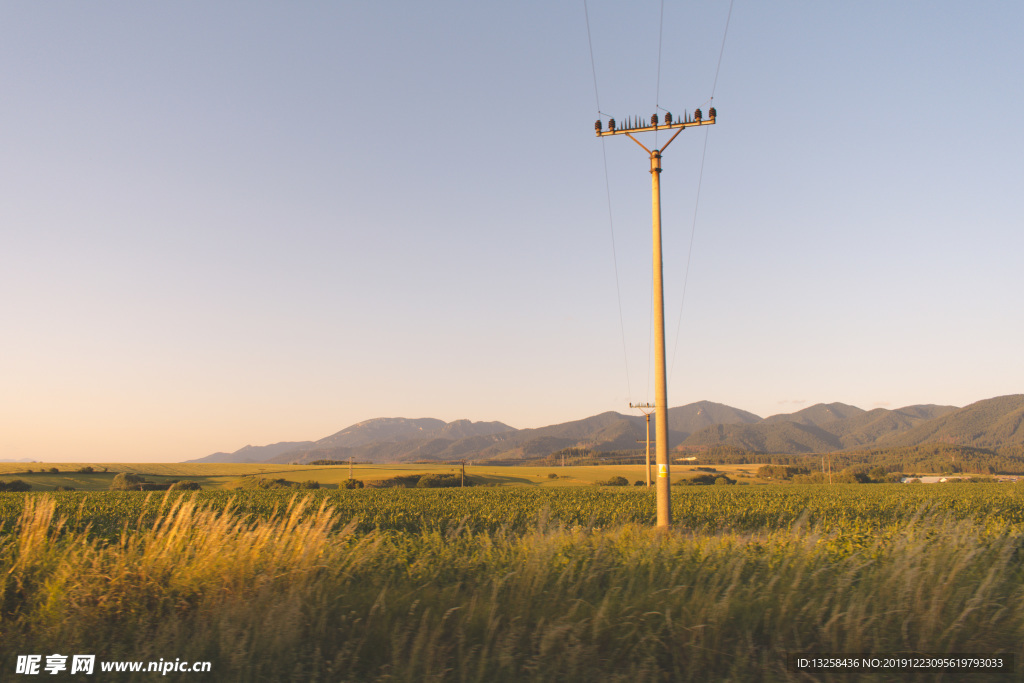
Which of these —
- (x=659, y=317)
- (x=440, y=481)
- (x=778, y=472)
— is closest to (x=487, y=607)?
(x=659, y=317)

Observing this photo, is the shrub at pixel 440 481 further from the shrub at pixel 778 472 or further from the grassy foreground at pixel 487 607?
the grassy foreground at pixel 487 607

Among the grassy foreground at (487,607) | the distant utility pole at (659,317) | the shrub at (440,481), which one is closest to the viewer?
the grassy foreground at (487,607)

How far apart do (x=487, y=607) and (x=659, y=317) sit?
27.5 feet

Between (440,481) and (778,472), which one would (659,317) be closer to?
(440,481)

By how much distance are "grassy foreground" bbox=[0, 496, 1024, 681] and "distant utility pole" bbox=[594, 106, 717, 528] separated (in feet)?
14.6

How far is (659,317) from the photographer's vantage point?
12.2m

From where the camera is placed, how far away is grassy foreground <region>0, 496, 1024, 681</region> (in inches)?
188

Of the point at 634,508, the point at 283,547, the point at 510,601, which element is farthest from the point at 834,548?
the point at 634,508

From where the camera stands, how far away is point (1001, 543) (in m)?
8.66

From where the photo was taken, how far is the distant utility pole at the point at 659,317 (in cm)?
1178

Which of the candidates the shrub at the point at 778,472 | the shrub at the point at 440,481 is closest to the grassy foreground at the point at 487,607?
the shrub at the point at 440,481

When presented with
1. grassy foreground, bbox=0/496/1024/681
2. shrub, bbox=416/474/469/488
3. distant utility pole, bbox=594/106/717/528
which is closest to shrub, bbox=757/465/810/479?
shrub, bbox=416/474/469/488

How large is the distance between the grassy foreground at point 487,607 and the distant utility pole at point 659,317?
4437 mm

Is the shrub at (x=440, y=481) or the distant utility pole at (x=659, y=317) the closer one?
the distant utility pole at (x=659, y=317)
